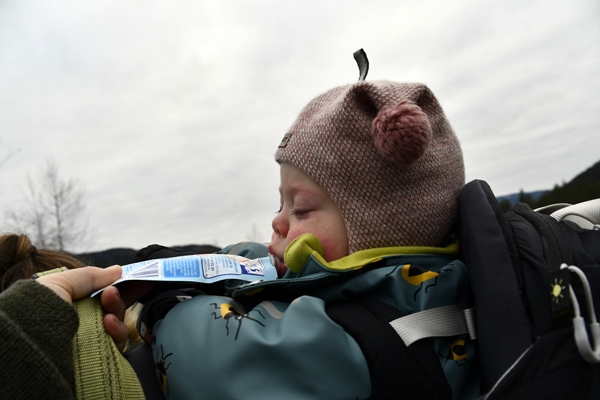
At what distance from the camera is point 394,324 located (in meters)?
1.14

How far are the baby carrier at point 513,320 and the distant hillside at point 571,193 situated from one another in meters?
13.8

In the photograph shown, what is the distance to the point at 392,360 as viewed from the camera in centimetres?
108

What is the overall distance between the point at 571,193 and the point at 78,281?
64.9ft

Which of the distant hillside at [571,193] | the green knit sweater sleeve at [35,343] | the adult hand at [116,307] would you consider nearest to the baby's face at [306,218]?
the adult hand at [116,307]

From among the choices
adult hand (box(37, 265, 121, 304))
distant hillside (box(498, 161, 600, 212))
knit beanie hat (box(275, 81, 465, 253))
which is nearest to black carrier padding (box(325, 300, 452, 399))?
knit beanie hat (box(275, 81, 465, 253))

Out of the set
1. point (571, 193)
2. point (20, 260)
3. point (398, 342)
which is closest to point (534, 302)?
point (398, 342)

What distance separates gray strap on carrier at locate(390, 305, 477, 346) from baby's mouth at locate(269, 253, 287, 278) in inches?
21.4

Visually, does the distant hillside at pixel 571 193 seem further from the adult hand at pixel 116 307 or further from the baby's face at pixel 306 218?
the adult hand at pixel 116 307

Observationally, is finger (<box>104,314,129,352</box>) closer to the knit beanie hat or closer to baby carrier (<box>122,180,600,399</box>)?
baby carrier (<box>122,180,600,399</box>)

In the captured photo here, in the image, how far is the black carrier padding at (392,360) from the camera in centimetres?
105

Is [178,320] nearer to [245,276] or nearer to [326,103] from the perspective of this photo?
[245,276]

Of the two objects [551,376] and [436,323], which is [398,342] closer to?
[436,323]

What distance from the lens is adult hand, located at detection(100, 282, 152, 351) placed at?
1.14m

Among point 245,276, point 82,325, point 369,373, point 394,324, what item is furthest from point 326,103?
point 82,325
